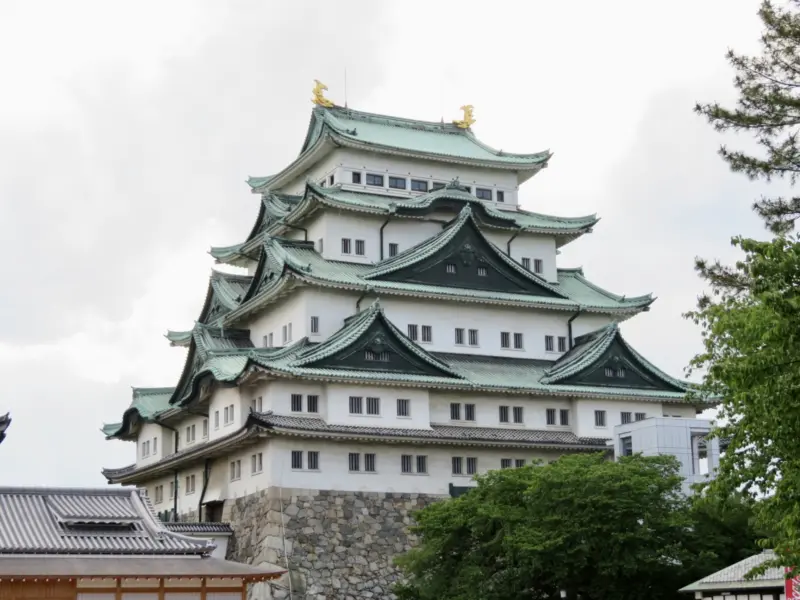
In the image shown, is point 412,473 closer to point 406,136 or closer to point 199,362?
point 199,362

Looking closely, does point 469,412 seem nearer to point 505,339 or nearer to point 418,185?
point 505,339

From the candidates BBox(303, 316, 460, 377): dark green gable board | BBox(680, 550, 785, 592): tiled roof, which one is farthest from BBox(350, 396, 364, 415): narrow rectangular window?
BBox(680, 550, 785, 592): tiled roof

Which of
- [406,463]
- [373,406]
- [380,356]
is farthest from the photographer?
[380,356]

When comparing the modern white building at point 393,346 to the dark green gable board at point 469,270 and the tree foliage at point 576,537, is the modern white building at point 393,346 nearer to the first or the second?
the dark green gable board at point 469,270

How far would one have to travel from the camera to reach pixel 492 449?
46.5 m

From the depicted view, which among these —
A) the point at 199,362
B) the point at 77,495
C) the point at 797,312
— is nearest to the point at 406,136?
the point at 199,362

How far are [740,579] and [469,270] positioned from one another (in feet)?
74.4

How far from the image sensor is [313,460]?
142 feet

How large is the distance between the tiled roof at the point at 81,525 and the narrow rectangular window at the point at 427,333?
1831 cm

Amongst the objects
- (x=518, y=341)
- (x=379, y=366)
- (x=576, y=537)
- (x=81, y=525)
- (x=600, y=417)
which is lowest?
(x=576, y=537)

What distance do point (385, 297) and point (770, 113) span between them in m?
24.1

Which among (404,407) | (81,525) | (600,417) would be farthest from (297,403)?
(81,525)

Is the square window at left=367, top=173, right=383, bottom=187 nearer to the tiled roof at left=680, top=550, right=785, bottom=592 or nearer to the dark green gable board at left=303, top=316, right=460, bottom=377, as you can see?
the dark green gable board at left=303, top=316, right=460, bottom=377

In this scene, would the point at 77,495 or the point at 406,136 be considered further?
the point at 406,136
